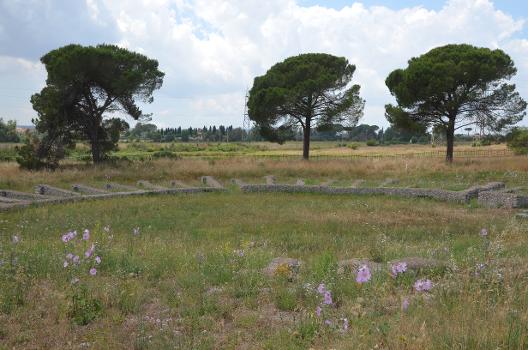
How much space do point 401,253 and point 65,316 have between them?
3.70 m

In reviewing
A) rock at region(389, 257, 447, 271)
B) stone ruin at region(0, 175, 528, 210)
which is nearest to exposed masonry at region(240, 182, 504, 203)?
stone ruin at region(0, 175, 528, 210)

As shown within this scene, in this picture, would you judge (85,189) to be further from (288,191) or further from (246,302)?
(246,302)

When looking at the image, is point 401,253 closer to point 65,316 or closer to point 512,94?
point 65,316

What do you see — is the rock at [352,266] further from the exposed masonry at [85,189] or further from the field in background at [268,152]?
the field in background at [268,152]

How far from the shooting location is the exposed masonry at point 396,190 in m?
14.5

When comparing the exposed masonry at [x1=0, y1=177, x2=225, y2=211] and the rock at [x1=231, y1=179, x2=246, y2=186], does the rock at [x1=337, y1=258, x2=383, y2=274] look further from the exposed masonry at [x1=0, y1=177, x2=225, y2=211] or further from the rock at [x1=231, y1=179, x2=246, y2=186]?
the rock at [x1=231, y1=179, x2=246, y2=186]

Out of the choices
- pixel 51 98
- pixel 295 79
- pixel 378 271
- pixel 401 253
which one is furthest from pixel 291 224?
pixel 295 79

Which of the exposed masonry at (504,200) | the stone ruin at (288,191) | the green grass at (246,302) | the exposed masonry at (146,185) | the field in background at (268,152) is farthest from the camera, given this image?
the field in background at (268,152)

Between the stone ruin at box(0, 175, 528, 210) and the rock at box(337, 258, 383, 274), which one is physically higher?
the rock at box(337, 258, 383, 274)

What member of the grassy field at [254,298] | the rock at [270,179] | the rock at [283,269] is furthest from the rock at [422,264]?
the rock at [270,179]

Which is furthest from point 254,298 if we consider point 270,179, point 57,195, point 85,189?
point 270,179

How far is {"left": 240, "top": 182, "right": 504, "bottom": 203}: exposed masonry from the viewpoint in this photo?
1449 cm

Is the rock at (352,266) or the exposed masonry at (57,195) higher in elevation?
the rock at (352,266)

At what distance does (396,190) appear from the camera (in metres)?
15.8
